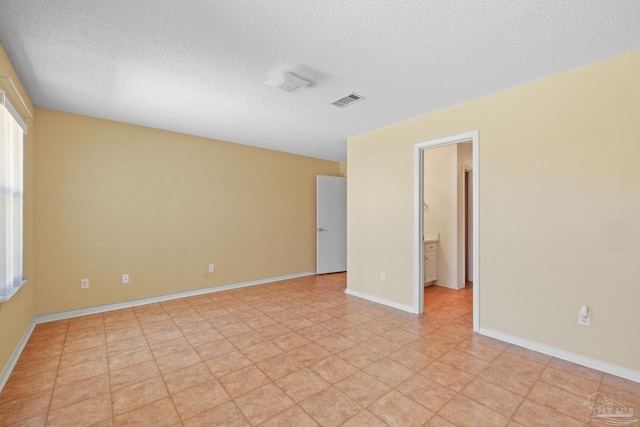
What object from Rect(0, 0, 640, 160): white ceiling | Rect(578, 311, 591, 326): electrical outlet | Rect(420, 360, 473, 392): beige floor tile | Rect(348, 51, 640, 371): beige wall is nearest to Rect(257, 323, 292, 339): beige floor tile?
Rect(420, 360, 473, 392): beige floor tile

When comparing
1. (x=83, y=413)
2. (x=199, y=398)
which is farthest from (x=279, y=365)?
(x=83, y=413)

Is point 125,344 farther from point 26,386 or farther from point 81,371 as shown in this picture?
point 26,386

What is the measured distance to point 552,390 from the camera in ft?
6.25

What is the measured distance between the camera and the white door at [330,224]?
558 centimetres

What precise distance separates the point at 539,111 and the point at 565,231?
1045 mm

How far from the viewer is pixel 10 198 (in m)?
2.25

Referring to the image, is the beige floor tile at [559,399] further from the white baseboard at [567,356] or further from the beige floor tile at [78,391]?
the beige floor tile at [78,391]

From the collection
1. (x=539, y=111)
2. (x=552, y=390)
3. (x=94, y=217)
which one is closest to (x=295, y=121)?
(x=539, y=111)

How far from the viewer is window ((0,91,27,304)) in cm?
201

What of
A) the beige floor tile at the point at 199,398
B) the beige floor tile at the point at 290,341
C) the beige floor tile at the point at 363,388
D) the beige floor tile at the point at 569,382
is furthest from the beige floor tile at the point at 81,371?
the beige floor tile at the point at 569,382

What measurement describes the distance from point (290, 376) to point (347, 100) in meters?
2.54

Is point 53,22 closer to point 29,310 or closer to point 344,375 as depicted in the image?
point 29,310

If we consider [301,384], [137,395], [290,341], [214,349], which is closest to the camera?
[137,395]

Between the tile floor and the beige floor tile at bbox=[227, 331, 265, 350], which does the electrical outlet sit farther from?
the beige floor tile at bbox=[227, 331, 265, 350]
